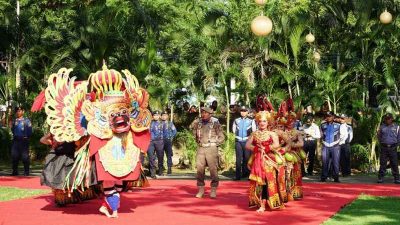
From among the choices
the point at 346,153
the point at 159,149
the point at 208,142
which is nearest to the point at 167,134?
the point at 159,149

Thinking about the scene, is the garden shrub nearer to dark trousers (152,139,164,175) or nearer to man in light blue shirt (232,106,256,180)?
man in light blue shirt (232,106,256,180)

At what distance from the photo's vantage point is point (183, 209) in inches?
426

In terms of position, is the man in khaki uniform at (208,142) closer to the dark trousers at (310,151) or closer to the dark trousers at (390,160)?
the dark trousers at (390,160)


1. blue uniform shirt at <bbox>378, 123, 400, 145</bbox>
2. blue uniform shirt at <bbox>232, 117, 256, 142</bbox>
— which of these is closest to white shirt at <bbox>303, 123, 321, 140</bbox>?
blue uniform shirt at <bbox>232, 117, 256, 142</bbox>

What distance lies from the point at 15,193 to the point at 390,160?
8748 millimetres

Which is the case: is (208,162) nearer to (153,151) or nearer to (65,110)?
(65,110)

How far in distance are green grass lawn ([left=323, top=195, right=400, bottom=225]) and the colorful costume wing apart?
156 inches

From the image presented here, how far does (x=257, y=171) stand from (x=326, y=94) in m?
8.86

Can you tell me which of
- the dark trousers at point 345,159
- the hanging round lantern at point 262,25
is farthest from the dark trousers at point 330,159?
the hanging round lantern at point 262,25

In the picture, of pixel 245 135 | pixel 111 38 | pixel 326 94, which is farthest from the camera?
pixel 111 38

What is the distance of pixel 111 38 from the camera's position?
67.1 feet

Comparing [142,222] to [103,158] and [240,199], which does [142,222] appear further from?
[240,199]

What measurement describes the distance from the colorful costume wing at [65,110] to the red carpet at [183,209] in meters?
1.25

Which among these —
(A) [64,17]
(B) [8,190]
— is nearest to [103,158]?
(B) [8,190]
